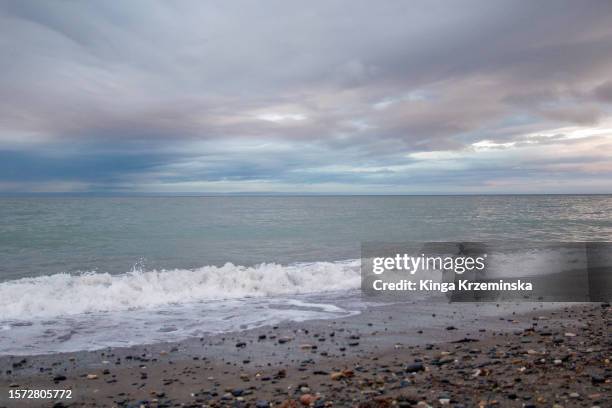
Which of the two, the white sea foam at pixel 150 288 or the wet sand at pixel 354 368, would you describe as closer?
the wet sand at pixel 354 368

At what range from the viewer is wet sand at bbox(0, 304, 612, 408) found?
5.80 m

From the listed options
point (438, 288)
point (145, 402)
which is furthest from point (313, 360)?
point (438, 288)

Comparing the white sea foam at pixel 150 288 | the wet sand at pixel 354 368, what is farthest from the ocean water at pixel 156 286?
the wet sand at pixel 354 368

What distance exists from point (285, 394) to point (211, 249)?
2338 cm

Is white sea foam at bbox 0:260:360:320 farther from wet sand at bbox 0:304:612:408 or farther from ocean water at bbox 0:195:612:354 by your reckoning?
wet sand at bbox 0:304:612:408

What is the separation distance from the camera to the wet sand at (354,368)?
5.80 meters

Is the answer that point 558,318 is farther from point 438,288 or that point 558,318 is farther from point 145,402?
point 145,402

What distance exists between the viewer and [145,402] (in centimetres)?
609

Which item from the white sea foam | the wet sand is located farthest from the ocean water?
the wet sand

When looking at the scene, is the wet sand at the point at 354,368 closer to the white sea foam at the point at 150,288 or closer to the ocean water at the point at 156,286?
the ocean water at the point at 156,286

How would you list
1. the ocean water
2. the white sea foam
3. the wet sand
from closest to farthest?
the wet sand < the ocean water < the white sea foam

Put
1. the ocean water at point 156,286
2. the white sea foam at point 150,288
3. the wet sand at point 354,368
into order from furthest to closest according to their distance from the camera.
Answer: the white sea foam at point 150,288 → the ocean water at point 156,286 → the wet sand at point 354,368

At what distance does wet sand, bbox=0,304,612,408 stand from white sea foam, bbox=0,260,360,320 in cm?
471

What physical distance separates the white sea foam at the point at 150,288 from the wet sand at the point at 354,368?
471cm
